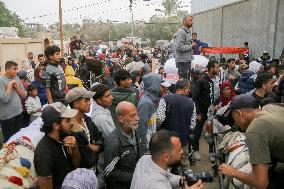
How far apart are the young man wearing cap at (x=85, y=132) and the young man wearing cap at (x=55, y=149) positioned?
188 mm

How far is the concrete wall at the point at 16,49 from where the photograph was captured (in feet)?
53.3

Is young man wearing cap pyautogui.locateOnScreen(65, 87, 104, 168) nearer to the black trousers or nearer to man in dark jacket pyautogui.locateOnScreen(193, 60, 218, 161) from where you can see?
the black trousers

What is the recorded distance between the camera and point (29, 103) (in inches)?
262

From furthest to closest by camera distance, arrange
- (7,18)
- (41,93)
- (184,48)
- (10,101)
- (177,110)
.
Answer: (7,18), (184,48), (41,93), (10,101), (177,110)

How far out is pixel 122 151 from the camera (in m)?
3.49

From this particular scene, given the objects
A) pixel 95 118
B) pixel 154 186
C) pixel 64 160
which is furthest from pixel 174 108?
pixel 154 186

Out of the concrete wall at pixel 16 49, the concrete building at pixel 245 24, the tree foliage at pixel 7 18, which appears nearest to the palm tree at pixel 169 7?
the tree foliage at pixel 7 18

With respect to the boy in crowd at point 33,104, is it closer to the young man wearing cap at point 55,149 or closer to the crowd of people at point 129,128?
the crowd of people at point 129,128

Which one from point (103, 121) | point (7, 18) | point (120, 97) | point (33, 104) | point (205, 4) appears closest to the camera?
point (103, 121)

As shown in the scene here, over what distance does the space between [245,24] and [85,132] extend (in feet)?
52.7

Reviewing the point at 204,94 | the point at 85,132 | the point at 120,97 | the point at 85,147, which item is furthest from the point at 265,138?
the point at 204,94

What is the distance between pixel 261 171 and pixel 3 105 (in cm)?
489

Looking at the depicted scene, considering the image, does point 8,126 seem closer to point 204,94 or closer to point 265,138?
point 204,94

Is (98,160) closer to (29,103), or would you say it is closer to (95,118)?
(95,118)
